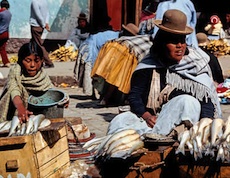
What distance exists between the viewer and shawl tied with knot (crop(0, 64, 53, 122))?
643 cm

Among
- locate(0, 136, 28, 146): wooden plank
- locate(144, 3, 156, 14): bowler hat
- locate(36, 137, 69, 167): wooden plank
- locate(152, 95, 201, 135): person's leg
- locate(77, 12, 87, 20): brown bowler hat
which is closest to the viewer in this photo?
locate(0, 136, 28, 146): wooden plank

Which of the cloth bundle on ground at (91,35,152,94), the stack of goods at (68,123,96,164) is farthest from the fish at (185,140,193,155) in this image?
the cloth bundle on ground at (91,35,152,94)

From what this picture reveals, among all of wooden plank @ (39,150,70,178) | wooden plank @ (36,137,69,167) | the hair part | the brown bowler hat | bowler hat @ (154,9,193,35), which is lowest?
the brown bowler hat

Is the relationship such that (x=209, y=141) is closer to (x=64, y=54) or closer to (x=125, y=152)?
(x=125, y=152)

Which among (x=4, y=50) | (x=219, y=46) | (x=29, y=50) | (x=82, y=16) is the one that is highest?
(x=29, y=50)

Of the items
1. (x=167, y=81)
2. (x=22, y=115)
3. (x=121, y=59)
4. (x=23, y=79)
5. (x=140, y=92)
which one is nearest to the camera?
(x=22, y=115)

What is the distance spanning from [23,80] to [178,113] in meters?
1.70

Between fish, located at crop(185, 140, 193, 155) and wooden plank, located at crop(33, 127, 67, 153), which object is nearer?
fish, located at crop(185, 140, 193, 155)

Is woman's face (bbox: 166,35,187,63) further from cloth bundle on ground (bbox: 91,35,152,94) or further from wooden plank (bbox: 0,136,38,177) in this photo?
cloth bundle on ground (bbox: 91,35,152,94)

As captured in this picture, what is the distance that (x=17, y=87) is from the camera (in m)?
6.43

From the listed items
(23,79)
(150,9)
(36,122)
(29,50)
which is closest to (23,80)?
(23,79)

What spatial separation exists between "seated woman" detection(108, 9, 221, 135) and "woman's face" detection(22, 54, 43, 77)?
96 centimetres

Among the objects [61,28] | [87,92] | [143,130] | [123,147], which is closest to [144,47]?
[87,92]

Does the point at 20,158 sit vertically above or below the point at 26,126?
below
